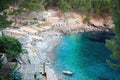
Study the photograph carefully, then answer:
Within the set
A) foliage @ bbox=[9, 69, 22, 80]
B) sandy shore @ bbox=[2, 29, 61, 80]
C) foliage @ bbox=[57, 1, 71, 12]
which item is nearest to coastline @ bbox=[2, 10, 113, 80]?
sandy shore @ bbox=[2, 29, 61, 80]

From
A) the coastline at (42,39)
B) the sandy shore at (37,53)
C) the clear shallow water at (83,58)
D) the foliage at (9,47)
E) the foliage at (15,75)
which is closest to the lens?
the foliage at (15,75)

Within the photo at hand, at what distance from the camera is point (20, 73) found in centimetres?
2728

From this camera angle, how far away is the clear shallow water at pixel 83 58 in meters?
31.5

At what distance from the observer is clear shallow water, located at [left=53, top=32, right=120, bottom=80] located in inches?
1239

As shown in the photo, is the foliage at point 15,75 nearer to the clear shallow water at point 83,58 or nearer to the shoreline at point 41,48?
the shoreline at point 41,48

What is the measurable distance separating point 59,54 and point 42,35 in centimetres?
914

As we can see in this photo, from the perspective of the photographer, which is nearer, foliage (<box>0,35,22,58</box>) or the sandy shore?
the sandy shore

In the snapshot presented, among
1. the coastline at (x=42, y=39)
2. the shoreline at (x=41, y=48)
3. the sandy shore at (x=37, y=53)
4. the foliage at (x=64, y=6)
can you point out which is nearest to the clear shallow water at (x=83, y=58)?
the shoreline at (x=41, y=48)

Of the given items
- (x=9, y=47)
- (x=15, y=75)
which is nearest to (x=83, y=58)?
(x=9, y=47)

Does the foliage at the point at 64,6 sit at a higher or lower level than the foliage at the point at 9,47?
higher

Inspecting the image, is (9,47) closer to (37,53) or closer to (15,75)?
(15,75)

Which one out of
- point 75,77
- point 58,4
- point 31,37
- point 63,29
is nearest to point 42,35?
point 31,37

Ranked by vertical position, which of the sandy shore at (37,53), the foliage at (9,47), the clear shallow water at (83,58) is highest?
the foliage at (9,47)

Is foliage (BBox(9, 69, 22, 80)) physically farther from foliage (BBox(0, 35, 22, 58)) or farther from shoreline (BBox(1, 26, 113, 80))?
foliage (BBox(0, 35, 22, 58))
